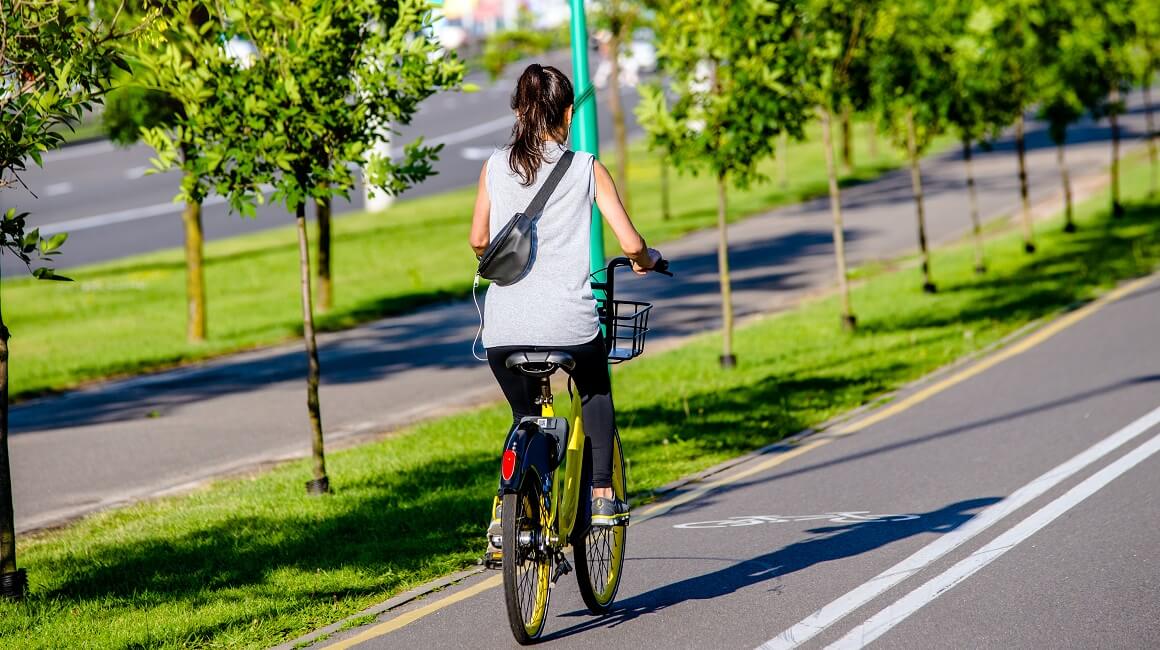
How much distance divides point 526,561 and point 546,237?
119 centimetres

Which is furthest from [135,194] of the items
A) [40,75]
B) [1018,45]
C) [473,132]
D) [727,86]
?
[40,75]

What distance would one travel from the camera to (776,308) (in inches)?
722

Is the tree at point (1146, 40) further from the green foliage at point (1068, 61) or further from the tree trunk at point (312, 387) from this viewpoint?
the tree trunk at point (312, 387)

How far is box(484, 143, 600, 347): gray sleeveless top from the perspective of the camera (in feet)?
17.4

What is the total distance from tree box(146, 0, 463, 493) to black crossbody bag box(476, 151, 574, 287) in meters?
3.76

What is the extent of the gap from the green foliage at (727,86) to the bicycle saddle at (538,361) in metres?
7.91

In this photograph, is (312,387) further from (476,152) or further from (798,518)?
(476,152)

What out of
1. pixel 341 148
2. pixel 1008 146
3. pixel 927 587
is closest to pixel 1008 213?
pixel 1008 146

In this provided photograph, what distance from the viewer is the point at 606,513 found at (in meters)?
5.79

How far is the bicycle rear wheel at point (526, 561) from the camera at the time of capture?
5.13 meters

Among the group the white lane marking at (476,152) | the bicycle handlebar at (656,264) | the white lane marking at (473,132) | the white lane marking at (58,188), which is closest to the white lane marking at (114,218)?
the white lane marking at (58,188)

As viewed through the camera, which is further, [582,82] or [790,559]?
[582,82]

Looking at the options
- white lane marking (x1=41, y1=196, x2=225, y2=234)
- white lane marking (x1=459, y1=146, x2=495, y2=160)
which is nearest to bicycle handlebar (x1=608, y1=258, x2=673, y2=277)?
white lane marking (x1=41, y1=196, x2=225, y2=234)

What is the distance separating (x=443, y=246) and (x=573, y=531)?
21990 millimetres
